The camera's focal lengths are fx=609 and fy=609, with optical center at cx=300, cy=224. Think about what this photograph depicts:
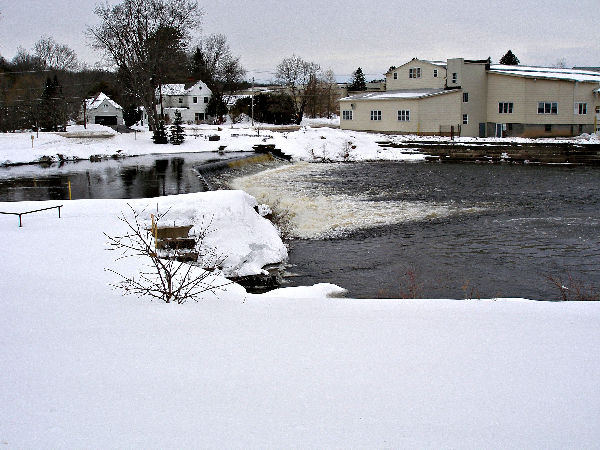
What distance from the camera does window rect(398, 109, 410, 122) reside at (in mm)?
48781

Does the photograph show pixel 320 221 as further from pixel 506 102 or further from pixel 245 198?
pixel 506 102

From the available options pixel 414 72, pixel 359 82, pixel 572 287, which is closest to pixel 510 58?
pixel 359 82

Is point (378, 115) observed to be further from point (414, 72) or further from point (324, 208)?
point (324, 208)

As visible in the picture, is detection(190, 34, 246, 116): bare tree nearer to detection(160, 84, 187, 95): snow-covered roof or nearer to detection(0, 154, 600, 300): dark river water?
detection(160, 84, 187, 95): snow-covered roof

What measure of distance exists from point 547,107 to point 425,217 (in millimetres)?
29793

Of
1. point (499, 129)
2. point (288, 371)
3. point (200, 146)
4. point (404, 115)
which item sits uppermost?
point (404, 115)

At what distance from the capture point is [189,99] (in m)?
82.7

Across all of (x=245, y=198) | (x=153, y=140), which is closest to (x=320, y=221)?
(x=245, y=198)

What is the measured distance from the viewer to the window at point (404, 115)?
4878 cm

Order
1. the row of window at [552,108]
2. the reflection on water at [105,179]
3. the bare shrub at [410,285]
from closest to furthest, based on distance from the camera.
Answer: the bare shrub at [410,285] < the reflection on water at [105,179] < the row of window at [552,108]

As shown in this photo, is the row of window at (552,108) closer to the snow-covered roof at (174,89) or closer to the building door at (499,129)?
the building door at (499,129)

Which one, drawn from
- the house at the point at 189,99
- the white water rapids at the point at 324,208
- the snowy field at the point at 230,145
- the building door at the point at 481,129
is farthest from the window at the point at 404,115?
the house at the point at 189,99

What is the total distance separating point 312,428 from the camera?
182 inches

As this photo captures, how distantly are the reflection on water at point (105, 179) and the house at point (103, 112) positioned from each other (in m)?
38.4
